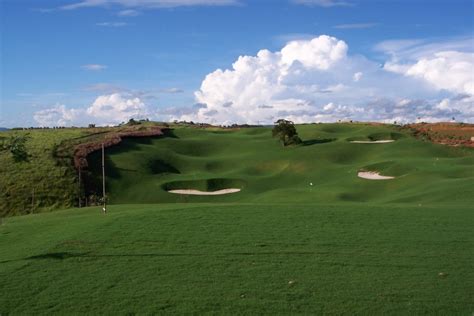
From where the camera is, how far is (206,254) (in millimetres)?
17719

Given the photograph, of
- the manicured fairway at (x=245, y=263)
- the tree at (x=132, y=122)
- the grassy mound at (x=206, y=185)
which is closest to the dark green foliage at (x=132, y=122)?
the tree at (x=132, y=122)

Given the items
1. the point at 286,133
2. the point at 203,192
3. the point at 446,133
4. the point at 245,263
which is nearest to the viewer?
the point at 245,263

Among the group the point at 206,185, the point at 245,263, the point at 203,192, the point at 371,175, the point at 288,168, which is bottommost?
the point at 203,192

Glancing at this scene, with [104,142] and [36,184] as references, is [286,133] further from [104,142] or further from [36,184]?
[36,184]

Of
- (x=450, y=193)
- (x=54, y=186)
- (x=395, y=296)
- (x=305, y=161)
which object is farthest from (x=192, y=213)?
(x=305, y=161)

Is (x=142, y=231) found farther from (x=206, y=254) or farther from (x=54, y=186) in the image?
(x=54, y=186)

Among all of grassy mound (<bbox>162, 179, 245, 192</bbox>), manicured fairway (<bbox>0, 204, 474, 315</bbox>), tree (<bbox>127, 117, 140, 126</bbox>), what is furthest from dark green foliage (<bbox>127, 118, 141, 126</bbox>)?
manicured fairway (<bbox>0, 204, 474, 315</bbox>)

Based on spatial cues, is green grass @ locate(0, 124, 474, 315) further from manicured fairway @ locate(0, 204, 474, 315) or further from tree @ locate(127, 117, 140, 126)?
→ tree @ locate(127, 117, 140, 126)

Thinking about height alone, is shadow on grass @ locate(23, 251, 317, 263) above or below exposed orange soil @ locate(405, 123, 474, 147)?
below

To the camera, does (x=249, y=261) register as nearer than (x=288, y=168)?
Yes

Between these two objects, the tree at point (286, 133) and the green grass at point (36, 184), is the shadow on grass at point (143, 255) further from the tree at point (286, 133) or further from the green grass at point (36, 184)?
the tree at point (286, 133)

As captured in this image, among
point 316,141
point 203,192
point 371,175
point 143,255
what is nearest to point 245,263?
point 143,255

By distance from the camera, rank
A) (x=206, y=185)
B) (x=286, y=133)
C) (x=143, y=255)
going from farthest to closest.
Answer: (x=286, y=133)
(x=206, y=185)
(x=143, y=255)

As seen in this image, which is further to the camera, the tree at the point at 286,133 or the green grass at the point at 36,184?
the tree at the point at 286,133
